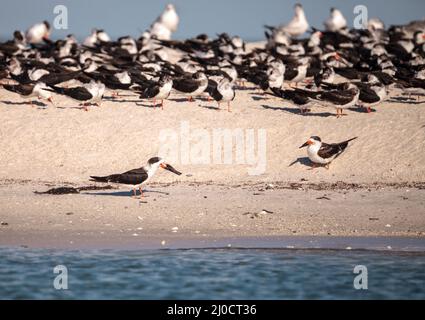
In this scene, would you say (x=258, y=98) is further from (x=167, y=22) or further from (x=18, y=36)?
(x=167, y=22)

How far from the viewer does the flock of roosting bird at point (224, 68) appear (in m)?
23.2

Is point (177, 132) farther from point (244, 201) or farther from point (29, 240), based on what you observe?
point (29, 240)

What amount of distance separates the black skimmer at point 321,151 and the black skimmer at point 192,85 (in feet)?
19.8

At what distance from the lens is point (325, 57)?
33844 mm

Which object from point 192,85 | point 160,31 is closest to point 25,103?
point 192,85

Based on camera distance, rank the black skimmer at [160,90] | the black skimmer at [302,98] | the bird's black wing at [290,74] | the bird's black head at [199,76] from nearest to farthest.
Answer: the black skimmer at [302,98], the black skimmer at [160,90], the bird's black head at [199,76], the bird's black wing at [290,74]

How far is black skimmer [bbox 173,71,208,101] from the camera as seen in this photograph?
24.0m

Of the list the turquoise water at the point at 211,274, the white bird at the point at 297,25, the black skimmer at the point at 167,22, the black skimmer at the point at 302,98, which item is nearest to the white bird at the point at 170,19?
the black skimmer at the point at 167,22


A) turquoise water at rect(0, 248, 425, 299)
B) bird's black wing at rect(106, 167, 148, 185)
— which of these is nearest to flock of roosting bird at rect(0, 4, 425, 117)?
bird's black wing at rect(106, 167, 148, 185)

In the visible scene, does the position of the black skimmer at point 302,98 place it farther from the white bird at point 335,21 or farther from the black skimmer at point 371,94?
the white bird at point 335,21

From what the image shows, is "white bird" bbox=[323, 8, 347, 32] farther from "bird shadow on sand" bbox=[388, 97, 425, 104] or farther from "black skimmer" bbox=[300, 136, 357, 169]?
"black skimmer" bbox=[300, 136, 357, 169]

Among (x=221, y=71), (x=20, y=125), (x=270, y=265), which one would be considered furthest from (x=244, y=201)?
(x=221, y=71)

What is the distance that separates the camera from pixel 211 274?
1238 centimetres

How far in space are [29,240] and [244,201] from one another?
384 centimetres
